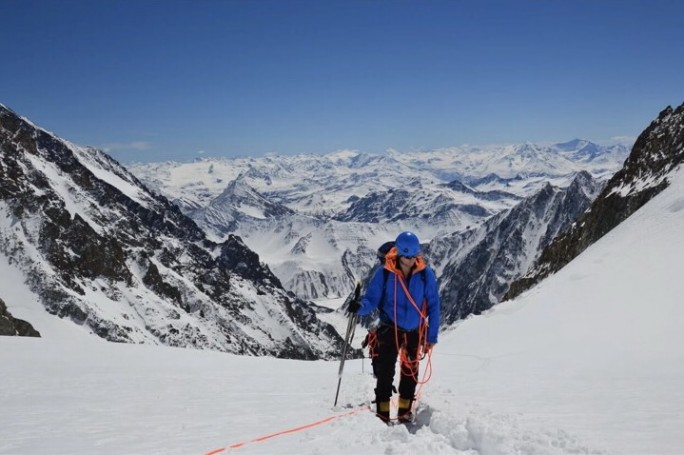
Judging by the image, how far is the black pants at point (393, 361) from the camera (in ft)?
29.1

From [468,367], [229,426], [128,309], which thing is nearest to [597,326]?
[468,367]

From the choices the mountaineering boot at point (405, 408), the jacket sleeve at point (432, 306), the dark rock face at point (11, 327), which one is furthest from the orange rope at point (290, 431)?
the dark rock face at point (11, 327)

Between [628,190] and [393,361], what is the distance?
5642 cm

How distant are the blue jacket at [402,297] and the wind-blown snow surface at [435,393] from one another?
5.02 ft

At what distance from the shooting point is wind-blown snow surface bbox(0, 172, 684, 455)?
23.9 ft

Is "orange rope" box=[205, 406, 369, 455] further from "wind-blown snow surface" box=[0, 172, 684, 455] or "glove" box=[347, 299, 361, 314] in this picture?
"glove" box=[347, 299, 361, 314]

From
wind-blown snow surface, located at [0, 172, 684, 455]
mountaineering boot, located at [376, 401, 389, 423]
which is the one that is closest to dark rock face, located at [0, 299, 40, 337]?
wind-blown snow surface, located at [0, 172, 684, 455]

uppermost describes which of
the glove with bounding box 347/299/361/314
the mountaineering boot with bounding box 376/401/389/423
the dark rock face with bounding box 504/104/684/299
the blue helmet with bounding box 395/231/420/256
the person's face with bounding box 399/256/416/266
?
the dark rock face with bounding box 504/104/684/299

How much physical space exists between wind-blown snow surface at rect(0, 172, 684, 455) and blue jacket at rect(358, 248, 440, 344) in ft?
5.02

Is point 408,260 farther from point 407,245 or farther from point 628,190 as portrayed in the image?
point 628,190

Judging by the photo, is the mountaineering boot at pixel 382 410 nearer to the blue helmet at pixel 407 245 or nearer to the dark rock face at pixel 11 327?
the blue helmet at pixel 407 245

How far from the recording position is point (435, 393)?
11297 millimetres

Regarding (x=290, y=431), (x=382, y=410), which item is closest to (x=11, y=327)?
(x=290, y=431)

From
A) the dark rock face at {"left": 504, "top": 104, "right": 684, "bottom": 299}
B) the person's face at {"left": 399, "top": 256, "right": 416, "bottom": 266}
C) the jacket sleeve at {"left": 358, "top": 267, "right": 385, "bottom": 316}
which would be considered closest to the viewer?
the person's face at {"left": 399, "top": 256, "right": 416, "bottom": 266}
